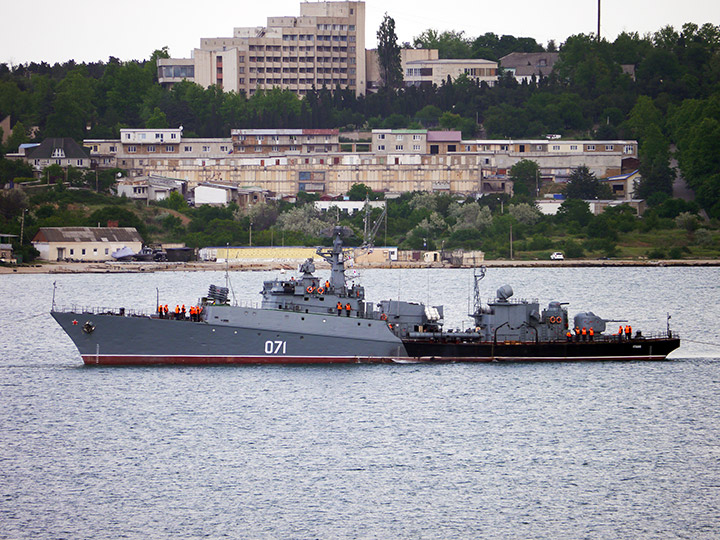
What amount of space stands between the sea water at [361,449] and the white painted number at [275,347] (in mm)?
777

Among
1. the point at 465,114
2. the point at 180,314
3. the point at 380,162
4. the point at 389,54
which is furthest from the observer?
the point at 389,54

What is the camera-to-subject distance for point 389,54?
19275 centimetres

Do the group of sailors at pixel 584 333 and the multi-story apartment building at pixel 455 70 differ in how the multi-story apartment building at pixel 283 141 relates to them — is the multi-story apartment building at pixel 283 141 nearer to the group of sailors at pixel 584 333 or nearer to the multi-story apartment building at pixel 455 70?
the multi-story apartment building at pixel 455 70

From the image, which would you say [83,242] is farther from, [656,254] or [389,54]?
[389,54]

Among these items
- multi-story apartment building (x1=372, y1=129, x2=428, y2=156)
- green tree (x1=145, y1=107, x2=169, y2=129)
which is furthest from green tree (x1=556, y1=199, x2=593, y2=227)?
green tree (x1=145, y1=107, x2=169, y2=129)

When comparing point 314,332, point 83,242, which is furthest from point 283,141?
point 314,332

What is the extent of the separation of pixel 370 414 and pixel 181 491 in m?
11.3

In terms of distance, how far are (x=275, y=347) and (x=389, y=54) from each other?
14335 centimetres

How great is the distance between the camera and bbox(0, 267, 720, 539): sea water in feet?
115

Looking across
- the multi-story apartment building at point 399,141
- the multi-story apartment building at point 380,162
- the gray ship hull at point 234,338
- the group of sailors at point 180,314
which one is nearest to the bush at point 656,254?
the multi-story apartment building at point 380,162

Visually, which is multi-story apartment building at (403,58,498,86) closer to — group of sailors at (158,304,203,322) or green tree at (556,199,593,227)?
green tree at (556,199,593,227)

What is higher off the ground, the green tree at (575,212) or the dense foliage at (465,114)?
the dense foliage at (465,114)

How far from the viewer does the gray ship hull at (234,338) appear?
5378 cm

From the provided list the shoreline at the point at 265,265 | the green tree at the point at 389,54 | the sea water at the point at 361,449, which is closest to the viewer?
the sea water at the point at 361,449
